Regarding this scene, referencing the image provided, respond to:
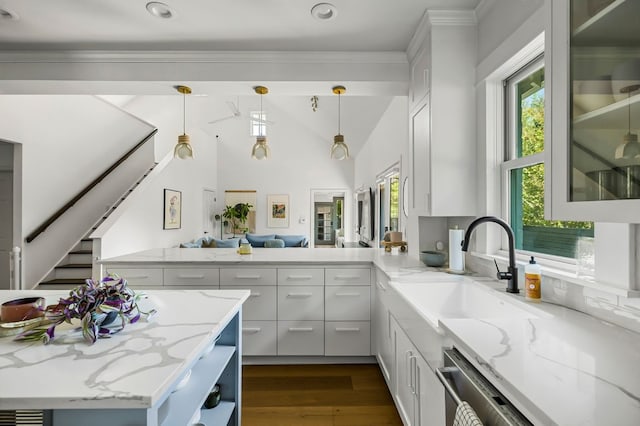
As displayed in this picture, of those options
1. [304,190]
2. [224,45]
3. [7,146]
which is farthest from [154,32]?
[304,190]

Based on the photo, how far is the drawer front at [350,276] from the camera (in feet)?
8.75

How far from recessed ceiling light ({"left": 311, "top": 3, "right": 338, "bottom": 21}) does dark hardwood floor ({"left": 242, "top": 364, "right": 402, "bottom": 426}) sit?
8.55ft

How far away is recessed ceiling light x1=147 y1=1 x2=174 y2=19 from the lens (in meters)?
1.98

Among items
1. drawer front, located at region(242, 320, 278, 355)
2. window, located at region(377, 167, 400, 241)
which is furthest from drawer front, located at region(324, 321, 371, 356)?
window, located at region(377, 167, 400, 241)

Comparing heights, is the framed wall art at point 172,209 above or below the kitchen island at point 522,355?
above

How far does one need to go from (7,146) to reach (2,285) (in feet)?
5.85

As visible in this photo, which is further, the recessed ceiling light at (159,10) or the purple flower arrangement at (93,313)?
the recessed ceiling light at (159,10)

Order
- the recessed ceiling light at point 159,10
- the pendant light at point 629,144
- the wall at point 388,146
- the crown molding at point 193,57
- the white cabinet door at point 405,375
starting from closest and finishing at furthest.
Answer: the pendant light at point 629,144 → the white cabinet door at point 405,375 → the recessed ceiling light at point 159,10 → the crown molding at point 193,57 → the wall at point 388,146

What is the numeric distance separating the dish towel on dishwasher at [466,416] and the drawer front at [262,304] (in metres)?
1.94

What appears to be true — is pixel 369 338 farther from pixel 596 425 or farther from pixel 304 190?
pixel 304 190

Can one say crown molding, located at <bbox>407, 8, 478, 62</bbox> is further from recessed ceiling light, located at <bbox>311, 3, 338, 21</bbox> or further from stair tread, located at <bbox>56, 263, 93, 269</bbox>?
stair tread, located at <bbox>56, 263, 93, 269</bbox>

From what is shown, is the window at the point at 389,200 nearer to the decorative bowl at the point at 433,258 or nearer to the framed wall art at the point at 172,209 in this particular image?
the decorative bowl at the point at 433,258

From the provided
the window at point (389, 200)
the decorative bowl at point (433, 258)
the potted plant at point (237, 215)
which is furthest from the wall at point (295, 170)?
the decorative bowl at point (433, 258)

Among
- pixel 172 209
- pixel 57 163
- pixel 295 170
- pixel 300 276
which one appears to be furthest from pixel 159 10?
pixel 295 170
